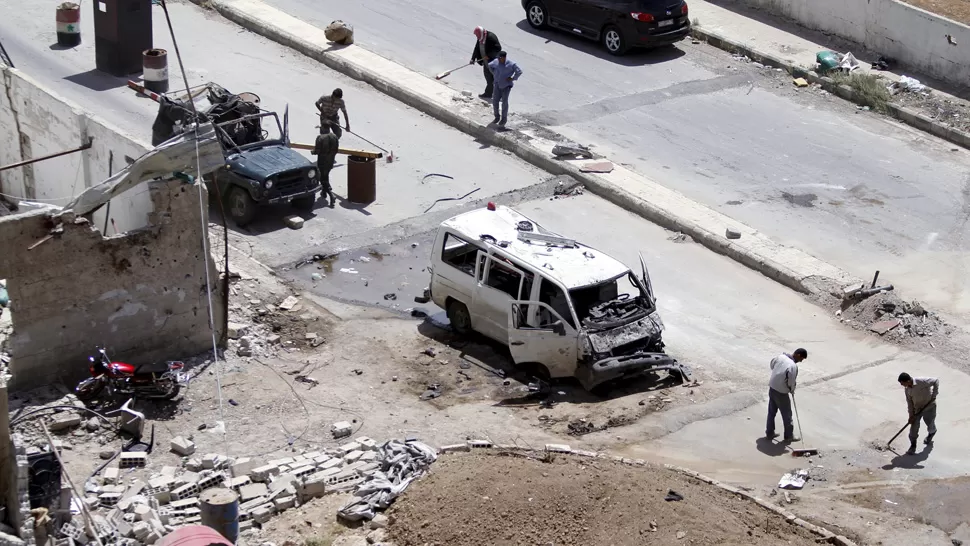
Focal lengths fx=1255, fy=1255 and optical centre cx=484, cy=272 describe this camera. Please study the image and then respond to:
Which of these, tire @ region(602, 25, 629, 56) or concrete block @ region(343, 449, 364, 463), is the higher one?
tire @ region(602, 25, 629, 56)

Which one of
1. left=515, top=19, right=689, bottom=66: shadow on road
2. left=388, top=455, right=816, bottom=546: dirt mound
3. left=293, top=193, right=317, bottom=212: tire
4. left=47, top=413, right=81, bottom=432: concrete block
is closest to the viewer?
left=388, top=455, right=816, bottom=546: dirt mound

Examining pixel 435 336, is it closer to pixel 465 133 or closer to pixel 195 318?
pixel 195 318

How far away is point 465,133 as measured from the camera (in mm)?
23812

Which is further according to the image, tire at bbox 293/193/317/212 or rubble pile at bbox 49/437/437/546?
tire at bbox 293/193/317/212

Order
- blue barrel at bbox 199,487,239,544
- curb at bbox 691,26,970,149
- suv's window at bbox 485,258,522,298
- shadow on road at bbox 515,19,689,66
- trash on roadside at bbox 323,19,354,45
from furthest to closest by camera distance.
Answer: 1. shadow on road at bbox 515,19,689,66
2. trash on roadside at bbox 323,19,354,45
3. curb at bbox 691,26,970,149
4. suv's window at bbox 485,258,522,298
5. blue barrel at bbox 199,487,239,544

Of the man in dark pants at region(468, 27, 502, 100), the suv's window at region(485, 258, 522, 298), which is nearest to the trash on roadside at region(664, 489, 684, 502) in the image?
the suv's window at region(485, 258, 522, 298)

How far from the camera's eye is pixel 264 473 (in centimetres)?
1282

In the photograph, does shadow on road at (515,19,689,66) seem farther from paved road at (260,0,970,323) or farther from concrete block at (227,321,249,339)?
concrete block at (227,321,249,339)

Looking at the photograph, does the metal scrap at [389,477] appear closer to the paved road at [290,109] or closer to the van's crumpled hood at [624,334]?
the van's crumpled hood at [624,334]

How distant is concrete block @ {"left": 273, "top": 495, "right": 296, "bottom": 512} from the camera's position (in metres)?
12.4

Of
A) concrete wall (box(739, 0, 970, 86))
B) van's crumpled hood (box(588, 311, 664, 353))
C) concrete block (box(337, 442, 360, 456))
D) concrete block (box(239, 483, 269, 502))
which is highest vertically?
concrete wall (box(739, 0, 970, 86))

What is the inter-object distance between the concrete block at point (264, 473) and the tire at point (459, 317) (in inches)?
181

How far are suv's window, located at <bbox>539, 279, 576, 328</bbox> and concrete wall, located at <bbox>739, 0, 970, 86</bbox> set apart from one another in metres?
13.8

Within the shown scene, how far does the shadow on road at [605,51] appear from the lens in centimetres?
2714
